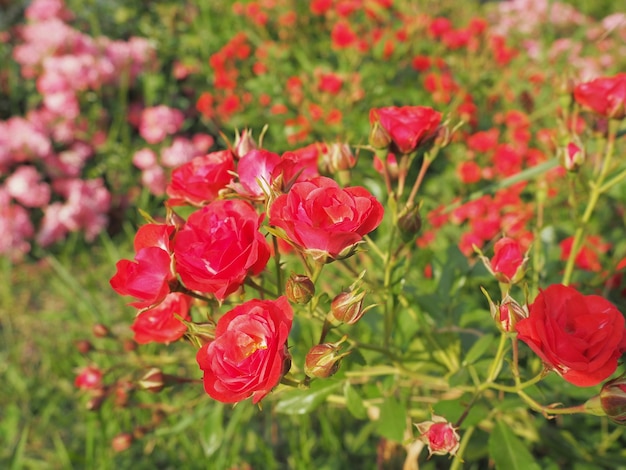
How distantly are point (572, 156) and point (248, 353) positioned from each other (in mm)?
717

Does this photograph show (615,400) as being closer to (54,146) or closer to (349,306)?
(349,306)

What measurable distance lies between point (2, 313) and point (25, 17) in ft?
7.57

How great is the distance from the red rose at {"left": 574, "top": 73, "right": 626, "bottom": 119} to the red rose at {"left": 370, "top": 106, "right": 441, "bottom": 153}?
0.34 m

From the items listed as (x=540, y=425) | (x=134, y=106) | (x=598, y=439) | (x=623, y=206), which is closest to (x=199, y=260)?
(x=540, y=425)

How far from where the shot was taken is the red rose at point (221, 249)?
2.21 ft

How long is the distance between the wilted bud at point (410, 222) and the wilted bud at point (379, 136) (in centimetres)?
13

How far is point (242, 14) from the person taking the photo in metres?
3.68

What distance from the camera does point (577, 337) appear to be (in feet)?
2.15

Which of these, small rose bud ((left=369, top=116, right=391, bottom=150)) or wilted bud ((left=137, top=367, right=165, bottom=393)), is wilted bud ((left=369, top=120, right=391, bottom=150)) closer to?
small rose bud ((left=369, top=116, right=391, bottom=150))

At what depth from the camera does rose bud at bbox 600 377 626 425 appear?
2.22 feet

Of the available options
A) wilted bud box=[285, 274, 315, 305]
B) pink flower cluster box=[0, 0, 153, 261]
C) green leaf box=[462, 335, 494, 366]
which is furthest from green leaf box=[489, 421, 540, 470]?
pink flower cluster box=[0, 0, 153, 261]

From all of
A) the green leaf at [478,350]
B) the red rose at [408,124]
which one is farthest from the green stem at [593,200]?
the red rose at [408,124]

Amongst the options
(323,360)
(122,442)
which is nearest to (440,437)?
(323,360)

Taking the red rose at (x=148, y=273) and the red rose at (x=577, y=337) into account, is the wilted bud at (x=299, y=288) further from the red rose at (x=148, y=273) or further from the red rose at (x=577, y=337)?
the red rose at (x=577, y=337)
